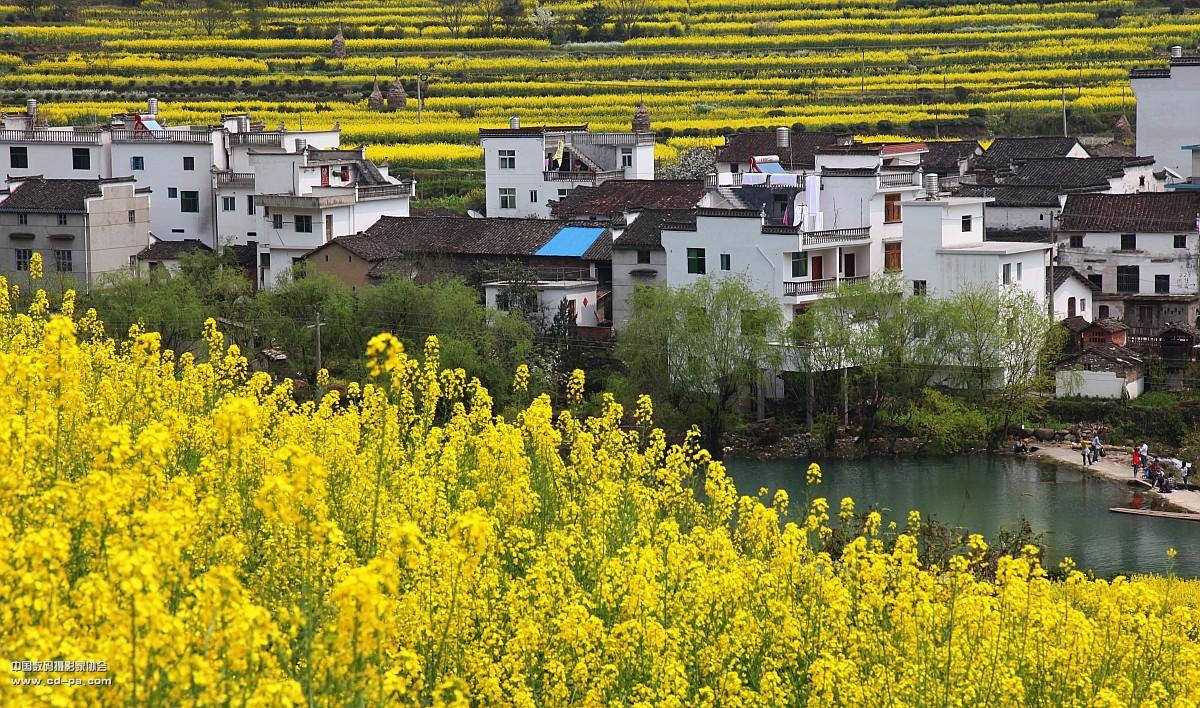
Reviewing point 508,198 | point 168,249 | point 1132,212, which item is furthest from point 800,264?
point 168,249

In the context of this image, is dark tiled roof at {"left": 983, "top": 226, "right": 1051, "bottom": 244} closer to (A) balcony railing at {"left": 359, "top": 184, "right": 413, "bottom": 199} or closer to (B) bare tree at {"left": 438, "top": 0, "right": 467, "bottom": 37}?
(A) balcony railing at {"left": 359, "top": 184, "right": 413, "bottom": 199}

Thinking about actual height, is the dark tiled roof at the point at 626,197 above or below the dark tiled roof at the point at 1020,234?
above

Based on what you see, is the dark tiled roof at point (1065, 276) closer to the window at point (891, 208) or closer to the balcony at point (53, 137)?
the window at point (891, 208)

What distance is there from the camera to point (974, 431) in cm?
3180

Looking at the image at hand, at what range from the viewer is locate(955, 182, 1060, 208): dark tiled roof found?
130 ft

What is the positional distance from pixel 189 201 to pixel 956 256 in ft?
59.0

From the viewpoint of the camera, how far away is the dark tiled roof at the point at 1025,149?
46219mm

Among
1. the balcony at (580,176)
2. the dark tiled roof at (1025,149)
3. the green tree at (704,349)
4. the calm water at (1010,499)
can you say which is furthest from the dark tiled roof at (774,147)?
the calm water at (1010,499)

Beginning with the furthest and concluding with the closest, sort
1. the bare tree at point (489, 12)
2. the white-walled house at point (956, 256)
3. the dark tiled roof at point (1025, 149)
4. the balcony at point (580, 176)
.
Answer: the bare tree at point (489, 12) → the dark tiled roof at point (1025, 149) → the balcony at point (580, 176) → the white-walled house at point (956, 256)

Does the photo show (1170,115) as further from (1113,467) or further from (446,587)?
(446,587)

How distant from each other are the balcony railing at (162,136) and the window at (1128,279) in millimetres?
19926

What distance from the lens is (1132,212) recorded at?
38594mm

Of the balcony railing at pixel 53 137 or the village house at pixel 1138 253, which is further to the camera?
the balcony railing at pixel 53 137

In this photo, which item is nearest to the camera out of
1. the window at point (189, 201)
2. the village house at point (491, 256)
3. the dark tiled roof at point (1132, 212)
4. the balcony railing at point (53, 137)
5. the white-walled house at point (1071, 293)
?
the white-walled house at point (1071, 293)
